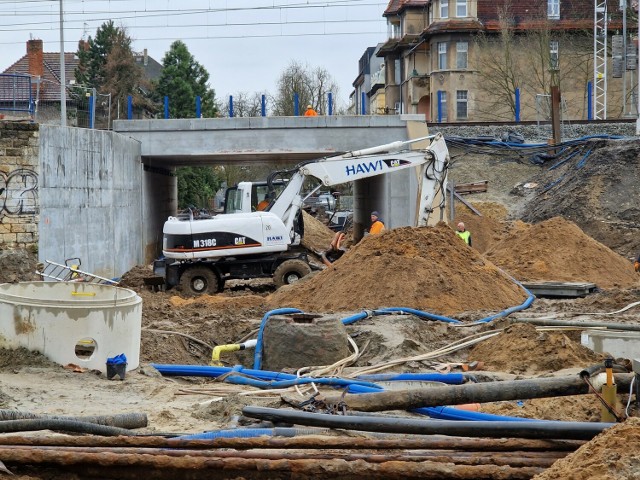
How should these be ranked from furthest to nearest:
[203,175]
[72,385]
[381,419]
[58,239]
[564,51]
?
1. [203,175]
2. [564,51]
3. [58,239]
4. [72,385]
5. [381,419]

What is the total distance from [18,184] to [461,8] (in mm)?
46333

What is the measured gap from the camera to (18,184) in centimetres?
1908

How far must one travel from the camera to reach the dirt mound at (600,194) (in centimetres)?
3008

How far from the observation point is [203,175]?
204ft

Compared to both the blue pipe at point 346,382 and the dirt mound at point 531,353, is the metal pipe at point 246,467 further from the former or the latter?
the dirt mound at point 531,353

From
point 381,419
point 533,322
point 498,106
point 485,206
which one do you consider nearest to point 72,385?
point 381,419

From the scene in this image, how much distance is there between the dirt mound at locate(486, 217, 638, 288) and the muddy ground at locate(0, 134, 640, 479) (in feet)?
0.11

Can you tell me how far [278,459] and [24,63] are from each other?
2232 inches

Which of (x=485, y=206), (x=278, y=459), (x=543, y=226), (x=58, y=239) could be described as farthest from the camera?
(x=485, y=206)

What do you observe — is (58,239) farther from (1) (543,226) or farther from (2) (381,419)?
(2) (381,419)

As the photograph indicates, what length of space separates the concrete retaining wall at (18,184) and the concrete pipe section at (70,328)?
306 inches

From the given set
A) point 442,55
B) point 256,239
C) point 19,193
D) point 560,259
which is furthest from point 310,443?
point 442,55

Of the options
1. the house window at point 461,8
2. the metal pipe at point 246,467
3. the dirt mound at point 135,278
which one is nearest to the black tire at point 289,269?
the dirt mound at point 135,278

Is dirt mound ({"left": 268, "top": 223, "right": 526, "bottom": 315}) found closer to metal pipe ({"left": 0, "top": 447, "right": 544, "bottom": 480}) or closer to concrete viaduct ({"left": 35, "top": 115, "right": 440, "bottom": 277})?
concrete viaduct ({"left": 35, "top": 115, "right": 440, "bottom": 277})
